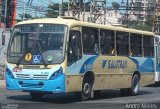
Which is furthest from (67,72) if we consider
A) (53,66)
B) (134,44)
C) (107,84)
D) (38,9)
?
(38,9)

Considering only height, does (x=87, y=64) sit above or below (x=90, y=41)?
below

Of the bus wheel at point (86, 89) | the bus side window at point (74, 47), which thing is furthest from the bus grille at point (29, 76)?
the bus wheel at point (86, 89)

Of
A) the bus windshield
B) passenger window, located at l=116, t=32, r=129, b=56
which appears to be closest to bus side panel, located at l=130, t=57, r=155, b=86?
passenger window, located at l=116, t=32, r=129, b=56

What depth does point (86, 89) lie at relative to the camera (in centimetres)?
1719

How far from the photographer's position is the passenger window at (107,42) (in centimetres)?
1834

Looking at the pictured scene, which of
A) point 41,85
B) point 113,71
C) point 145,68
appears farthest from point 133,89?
point 41,85

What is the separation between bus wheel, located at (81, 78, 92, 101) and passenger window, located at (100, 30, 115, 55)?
1.51 meters

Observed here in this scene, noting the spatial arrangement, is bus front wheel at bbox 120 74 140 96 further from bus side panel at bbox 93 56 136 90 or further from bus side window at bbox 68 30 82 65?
bus side window at bbox 68 30 82 65

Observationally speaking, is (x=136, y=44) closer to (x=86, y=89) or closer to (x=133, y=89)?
(x=133, y=89)

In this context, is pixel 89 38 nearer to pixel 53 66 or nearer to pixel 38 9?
pixel 53 66

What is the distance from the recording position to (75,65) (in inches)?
641

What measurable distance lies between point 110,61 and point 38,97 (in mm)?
3253

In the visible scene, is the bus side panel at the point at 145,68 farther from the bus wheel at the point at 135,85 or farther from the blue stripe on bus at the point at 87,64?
the blue stripe on bus at the point at 87,64

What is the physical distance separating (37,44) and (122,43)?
198 inches
